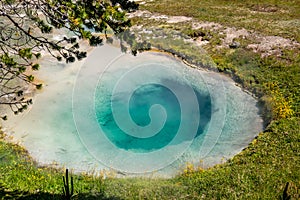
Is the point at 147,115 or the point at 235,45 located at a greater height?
the point at 235,45

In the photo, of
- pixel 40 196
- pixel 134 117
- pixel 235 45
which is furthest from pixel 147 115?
pixel 235 45

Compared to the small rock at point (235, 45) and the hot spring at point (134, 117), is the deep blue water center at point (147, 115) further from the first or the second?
the small rock at point (235, 45)

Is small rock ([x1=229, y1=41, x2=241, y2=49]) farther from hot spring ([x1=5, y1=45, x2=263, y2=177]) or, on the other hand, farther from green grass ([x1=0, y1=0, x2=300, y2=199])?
hot spring ([x1=5, y1=45, x2=263, y2=177])

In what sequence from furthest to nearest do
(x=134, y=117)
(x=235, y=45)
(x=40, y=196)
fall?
1. (x=235, y=45)
2. (x=134, y=117)
3. (x=40, y=196)

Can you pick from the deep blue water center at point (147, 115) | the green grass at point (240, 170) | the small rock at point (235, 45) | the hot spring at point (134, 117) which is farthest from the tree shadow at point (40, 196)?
the small rock at point (235, 45)

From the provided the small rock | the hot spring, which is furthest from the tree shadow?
the small rock

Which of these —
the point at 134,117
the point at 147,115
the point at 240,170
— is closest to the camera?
the point at 240,170

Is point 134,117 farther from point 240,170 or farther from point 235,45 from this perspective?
point 235,45
